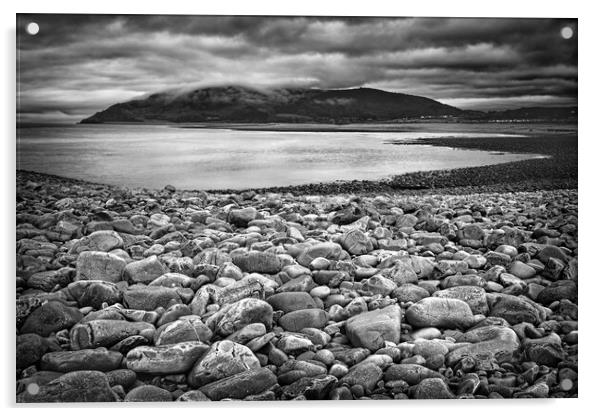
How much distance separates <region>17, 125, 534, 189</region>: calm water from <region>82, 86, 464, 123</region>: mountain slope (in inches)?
3.6

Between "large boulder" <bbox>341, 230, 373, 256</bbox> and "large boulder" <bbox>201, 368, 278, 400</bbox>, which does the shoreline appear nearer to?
"large boulder" <bbox>341, 230, 373, 256</bbox>

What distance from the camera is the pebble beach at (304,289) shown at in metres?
3.38

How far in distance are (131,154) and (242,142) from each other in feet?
2.22

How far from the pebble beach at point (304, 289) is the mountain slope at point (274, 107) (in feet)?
1.38

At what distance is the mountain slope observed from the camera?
388 cm

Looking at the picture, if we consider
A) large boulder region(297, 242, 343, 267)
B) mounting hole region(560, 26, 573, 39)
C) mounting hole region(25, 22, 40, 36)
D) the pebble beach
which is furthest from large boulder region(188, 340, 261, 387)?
mounting hole region(560, 26, 573, 39)

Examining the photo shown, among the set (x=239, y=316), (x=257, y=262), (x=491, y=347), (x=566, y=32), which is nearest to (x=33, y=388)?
(x=239, y=316)

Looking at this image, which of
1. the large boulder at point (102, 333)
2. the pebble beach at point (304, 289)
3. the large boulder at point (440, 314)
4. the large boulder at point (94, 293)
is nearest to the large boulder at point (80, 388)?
the pebble beach at point (304, 289)

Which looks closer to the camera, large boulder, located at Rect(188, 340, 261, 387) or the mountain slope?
large boulder, located at Rect(188, 340, 261, 387)

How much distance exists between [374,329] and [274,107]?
4.83 ft

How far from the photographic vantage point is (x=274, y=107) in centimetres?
395

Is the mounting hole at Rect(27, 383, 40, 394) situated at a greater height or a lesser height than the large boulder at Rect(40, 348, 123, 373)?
lesser

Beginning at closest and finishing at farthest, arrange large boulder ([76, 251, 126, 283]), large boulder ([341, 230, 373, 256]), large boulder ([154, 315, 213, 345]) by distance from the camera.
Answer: large boulder ([154, 315, 213, 345]), large boulder ([76, 251, 126, 283]), large boulder ([341, 230, 373, 256])

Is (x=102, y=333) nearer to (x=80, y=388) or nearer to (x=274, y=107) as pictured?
(x=80, y=388)
